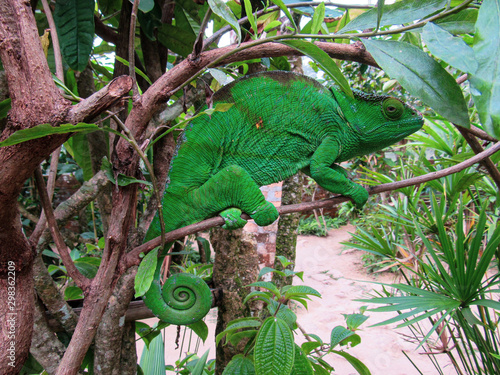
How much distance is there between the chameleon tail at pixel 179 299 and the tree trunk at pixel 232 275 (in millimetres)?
356

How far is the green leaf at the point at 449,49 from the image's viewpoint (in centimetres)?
44

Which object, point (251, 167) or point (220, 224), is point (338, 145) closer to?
point (251, 167)

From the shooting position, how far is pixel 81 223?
3.83m

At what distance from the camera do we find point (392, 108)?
938 millimetres

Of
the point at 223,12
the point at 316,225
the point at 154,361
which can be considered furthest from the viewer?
the point at 316,225

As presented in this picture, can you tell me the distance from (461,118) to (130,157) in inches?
24.5

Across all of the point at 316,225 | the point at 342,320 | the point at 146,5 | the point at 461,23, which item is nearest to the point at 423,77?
the point at 461,23

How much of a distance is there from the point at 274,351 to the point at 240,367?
21 centimetres

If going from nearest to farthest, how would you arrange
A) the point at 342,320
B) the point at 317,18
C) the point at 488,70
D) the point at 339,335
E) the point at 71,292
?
the point at 488,70
the point at 317,18
the point at 339,335
the point at 71,292
the point at 342,320

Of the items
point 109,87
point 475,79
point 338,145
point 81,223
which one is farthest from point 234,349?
point 81,223

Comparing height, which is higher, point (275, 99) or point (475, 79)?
point (275, 99)

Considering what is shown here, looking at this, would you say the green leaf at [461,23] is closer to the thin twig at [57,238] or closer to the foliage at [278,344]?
the foliage at [278,344]

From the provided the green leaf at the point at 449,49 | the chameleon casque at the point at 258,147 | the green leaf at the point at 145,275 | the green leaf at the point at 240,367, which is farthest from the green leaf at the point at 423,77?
the green leaf at the point at 240,367

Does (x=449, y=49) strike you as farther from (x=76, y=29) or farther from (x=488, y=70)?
(x=76, y=29)
